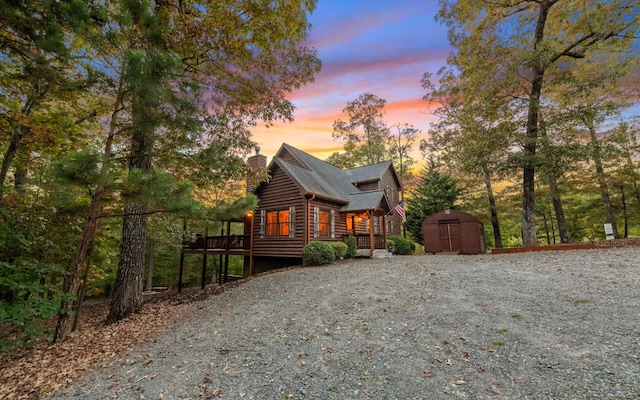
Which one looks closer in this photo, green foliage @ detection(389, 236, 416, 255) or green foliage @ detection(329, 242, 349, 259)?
green foliage @ detection(329, 242, 349, 259)

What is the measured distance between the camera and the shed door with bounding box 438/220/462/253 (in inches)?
637

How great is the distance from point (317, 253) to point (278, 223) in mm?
3347

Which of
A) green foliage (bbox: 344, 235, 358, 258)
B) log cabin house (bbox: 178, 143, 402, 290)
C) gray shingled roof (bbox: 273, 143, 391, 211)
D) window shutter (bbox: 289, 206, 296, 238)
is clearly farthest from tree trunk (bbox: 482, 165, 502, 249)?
window shutter (bbox: 289, 206, 296, 238)

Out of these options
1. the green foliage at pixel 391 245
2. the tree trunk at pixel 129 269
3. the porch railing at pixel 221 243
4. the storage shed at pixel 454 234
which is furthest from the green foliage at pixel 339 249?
the tree trunk at pixel 129 269

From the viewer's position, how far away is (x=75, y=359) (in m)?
A: 4.43

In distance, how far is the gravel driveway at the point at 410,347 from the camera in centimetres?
294

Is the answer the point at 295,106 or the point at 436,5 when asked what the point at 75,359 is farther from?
the point at 436,5

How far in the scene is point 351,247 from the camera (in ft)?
46.8

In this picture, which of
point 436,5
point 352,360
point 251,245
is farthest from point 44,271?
point 436,5

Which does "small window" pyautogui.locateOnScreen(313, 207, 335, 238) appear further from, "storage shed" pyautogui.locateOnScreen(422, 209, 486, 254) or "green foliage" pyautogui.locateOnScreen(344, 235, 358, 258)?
"storage shed" pyautogui.locateOnScreen(422, 209, 486, 254)

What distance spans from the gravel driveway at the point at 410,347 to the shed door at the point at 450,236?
9.66 m

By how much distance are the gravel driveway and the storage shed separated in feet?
30.2

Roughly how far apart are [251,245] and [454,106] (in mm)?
15833

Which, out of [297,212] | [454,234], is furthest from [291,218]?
[454,234]
